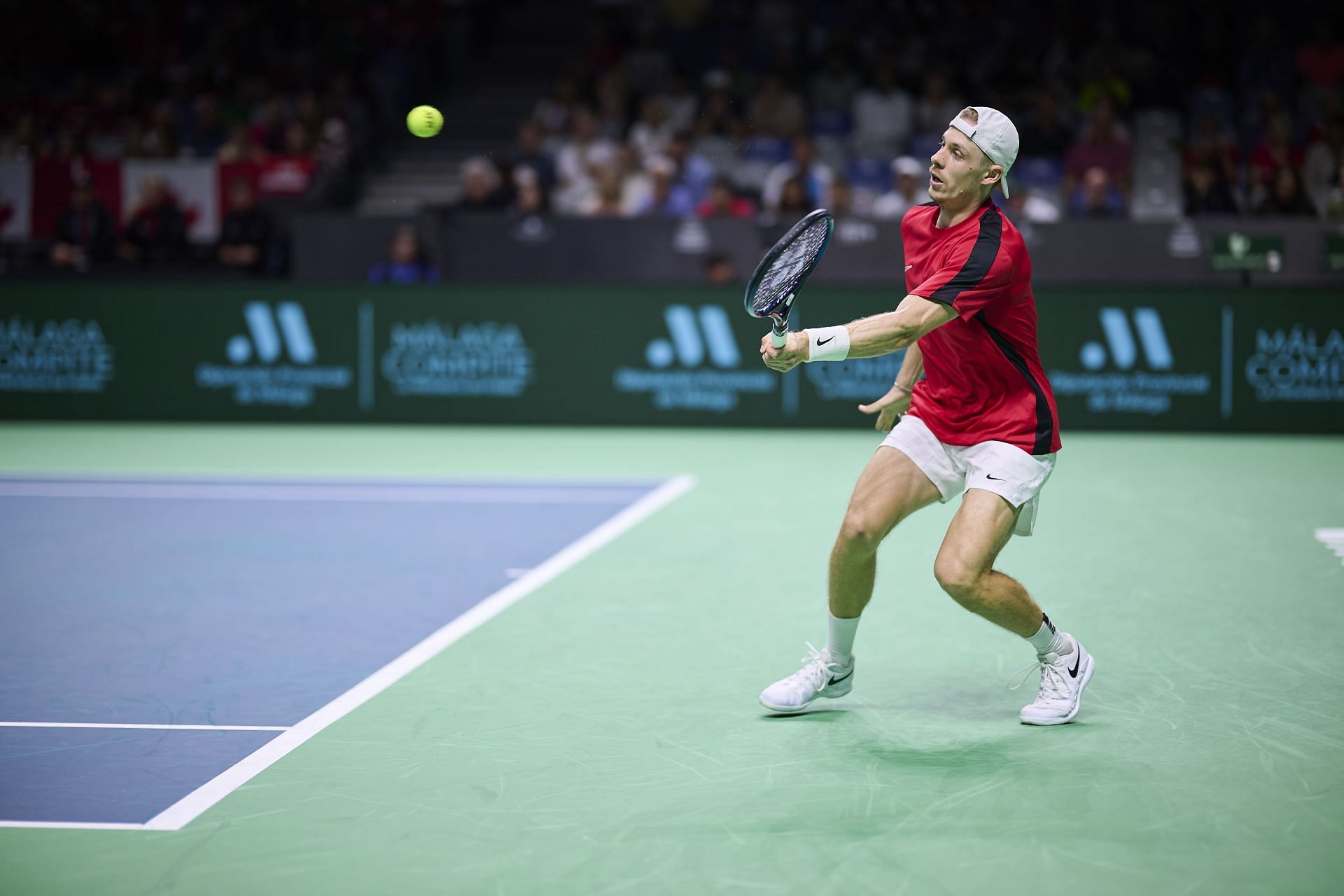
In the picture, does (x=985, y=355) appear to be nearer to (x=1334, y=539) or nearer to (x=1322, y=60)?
(x=1334, y=539)

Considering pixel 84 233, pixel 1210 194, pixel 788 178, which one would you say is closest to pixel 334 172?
pixel 84 233

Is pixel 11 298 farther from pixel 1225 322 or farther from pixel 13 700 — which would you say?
pixel 1225 322

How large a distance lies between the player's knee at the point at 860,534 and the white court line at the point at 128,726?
6.34 ft

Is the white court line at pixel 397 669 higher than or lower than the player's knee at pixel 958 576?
lower

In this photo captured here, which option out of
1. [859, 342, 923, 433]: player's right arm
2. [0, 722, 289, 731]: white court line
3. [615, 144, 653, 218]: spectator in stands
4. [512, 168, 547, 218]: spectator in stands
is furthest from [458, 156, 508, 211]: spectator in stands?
[0, 722, 289, 731]: white court line

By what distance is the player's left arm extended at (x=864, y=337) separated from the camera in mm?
4477

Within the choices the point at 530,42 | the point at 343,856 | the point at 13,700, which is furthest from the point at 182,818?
the point at 530,42

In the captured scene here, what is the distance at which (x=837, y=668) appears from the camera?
532 centimetres

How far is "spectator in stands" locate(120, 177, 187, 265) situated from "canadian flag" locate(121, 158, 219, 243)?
0.81 meters

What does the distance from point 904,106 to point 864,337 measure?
1339cm

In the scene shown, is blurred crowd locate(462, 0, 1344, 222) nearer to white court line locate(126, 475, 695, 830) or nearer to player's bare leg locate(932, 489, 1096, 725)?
white court line locate(126, 475, 695, 830)

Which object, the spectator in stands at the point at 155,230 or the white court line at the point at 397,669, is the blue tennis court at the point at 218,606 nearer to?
the white court line at the point at 397,669

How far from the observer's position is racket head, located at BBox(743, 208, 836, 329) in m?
4.65

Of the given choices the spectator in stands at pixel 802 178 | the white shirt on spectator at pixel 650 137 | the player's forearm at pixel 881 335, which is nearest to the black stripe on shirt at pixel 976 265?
the player's forearm at pixel 881 335
